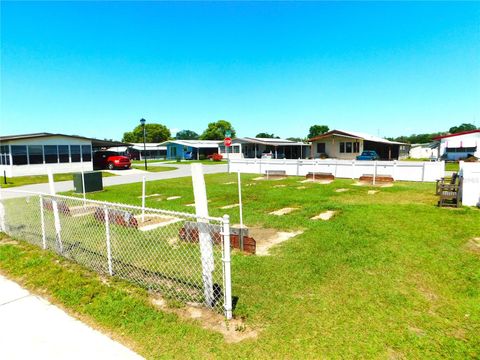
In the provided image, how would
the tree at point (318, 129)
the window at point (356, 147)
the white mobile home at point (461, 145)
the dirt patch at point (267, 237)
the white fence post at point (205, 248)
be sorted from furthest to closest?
the tree at point (318, 129), the window at point (356, 147), the white mobile home at point (461, 145), the dirt patch at point (267, 237), the white fence post at point (205, 248)

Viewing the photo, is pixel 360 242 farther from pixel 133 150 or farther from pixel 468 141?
pixel 133 150

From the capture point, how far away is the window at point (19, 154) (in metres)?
22.1

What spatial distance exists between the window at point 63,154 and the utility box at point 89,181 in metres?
12.5

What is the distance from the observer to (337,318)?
11.0 ft

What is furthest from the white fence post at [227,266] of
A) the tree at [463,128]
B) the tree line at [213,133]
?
the tree at [463,128]

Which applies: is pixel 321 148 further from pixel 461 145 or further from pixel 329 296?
pixel 329 296

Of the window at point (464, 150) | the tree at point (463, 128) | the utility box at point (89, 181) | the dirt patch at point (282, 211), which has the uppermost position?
the tree at point (463, 128)

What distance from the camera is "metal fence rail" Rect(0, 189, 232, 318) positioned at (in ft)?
12.2

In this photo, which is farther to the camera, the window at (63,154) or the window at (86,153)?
the window at (86,153)

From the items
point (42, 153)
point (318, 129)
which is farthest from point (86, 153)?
point (318, 129)

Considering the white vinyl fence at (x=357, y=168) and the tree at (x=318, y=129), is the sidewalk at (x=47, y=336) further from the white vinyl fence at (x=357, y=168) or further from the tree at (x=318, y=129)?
the tree at (x=318, y=129)

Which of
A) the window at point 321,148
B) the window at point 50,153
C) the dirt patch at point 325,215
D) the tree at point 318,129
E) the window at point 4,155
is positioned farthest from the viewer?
the tree at point 318,129

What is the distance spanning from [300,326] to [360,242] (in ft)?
10.7

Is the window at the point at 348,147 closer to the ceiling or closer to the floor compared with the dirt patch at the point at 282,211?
closer to the ceiling
